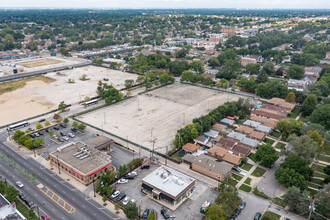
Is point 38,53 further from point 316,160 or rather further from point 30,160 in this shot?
point 316,160

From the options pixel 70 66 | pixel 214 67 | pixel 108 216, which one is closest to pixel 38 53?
pixel 70 66

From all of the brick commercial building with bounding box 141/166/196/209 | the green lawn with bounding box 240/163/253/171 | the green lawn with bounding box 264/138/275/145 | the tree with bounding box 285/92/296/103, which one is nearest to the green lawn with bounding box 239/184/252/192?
the green lawn with bounding box 240/163/253/171

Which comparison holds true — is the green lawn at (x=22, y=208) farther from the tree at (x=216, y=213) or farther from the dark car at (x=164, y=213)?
the tree at (x=216, y=213)

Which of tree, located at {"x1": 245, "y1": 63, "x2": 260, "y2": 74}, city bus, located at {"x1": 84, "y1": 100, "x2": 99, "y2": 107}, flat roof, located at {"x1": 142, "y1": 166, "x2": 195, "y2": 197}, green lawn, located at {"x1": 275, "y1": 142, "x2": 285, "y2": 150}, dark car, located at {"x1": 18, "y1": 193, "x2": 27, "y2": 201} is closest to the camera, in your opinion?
dark car, located at {"x1": 18, "y1": 193, "x2": 27, "y2": 201}

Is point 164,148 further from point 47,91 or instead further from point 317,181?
point 47,91

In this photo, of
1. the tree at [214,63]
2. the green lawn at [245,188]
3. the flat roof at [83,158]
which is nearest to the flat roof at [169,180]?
the green lawn at [245,188]

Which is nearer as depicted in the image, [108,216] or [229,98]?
[108,216]

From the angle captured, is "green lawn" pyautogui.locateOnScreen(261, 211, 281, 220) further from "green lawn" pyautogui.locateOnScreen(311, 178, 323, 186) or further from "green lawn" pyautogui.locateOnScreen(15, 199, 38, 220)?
"green lawn" pyautogui.locateOnScreen(15, 199, 38, 220)
